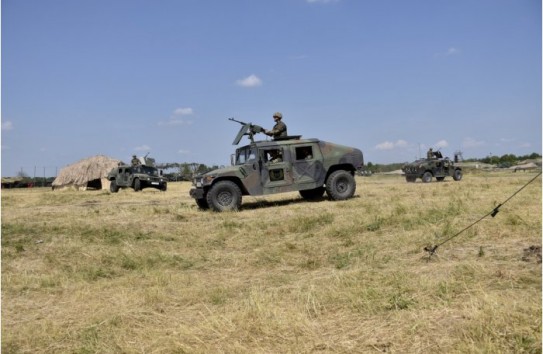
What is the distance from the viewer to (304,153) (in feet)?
38.9

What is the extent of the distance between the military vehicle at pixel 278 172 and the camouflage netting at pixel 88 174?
20144 millimetres

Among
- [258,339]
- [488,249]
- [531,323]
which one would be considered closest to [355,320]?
[258,339]

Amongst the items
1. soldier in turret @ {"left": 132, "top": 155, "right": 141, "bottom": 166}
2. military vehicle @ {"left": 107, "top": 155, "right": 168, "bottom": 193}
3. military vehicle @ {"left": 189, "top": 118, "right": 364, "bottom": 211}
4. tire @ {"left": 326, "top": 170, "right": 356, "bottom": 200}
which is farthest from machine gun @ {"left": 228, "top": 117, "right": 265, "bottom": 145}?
soldier in turret @ {"left": 132, "top": 155, "right": 141, "bottom": 166}

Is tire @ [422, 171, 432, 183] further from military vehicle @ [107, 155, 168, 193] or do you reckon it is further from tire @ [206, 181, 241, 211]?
tire @ [206, 181, 241, 211]

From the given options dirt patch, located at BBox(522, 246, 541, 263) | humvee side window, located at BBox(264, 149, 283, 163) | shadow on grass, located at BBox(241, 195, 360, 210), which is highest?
humvee side window, located at BBox(264, 149, 283, 163)

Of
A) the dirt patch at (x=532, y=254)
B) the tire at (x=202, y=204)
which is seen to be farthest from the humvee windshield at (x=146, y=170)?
the dirt patch at (x=532, y=254)

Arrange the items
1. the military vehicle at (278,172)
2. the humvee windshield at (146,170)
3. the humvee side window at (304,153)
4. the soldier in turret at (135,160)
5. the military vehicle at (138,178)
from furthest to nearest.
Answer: the soldier in turret at (135,160) → the humvee windshield at (146,170) → the military vehicle at (138,178) → the humvee side window at (304,153) → the military vehicle at (278,172)

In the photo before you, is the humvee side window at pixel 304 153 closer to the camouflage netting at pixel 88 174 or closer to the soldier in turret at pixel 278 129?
the soldier in turret at pixel 278 129

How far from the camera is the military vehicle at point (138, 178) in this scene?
861 inches

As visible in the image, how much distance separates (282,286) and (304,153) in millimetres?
7533

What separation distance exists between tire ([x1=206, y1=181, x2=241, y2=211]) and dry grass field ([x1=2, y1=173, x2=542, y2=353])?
88.5 inches

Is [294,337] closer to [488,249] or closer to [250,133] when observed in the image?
[488,249]

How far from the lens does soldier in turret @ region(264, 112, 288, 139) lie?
1200 cm

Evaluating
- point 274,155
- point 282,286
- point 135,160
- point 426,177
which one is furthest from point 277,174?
point 135,160
